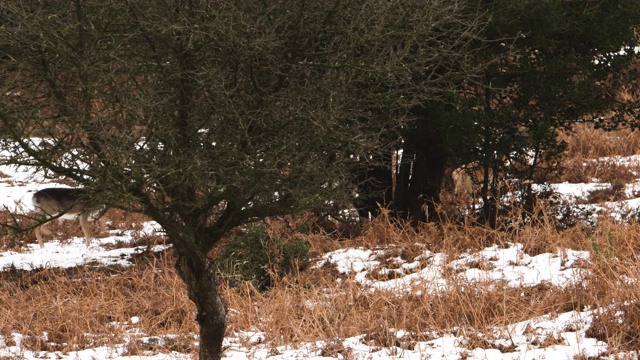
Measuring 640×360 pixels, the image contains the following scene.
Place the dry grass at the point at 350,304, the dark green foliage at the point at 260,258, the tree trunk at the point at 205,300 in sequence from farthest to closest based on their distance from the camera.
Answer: the dark green foliage at the point at 260,258
the dry grass at the point at 350,304
the tree trunk at the point at 205,300

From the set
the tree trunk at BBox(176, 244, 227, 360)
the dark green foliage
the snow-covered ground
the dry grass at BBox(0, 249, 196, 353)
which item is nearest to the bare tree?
the tree trunk at BBox(176, 244, 227, 360)

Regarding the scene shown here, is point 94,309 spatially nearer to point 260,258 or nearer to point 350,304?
point 260,258

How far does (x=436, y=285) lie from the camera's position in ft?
25.0

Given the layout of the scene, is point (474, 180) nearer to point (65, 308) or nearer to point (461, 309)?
point (461, 309)

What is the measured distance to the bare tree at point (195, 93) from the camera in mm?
4492

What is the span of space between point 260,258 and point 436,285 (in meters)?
2.44

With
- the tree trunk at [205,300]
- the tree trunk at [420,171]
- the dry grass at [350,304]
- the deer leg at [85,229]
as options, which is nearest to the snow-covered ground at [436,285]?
the dry grass at [350,304]

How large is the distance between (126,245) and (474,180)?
15.9ft

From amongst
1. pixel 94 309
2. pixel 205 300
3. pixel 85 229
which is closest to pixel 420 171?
pixel 94 309

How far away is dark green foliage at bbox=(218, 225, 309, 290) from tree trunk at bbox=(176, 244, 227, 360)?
11.2ft

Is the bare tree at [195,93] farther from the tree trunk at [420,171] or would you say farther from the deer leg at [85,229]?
the deer leg at [85,229]

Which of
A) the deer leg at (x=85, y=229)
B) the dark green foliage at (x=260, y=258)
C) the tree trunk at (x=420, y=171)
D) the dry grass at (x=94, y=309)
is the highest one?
the tree trunk at (x=420, y=171)

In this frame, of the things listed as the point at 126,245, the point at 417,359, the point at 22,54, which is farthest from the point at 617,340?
the point at 126,245

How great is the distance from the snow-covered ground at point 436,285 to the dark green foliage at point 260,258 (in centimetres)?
52
